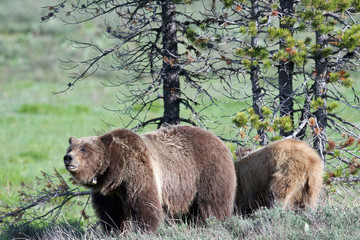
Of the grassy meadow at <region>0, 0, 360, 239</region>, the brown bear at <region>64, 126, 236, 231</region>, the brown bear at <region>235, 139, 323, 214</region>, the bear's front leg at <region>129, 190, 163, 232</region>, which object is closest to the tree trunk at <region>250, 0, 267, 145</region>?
the brown bear at <region>235, 139, 323, 214</region>

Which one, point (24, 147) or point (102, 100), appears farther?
point (102, 100)

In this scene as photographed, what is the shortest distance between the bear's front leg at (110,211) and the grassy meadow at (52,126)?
0.59 feet

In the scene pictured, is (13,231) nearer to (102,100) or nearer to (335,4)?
(335,4)

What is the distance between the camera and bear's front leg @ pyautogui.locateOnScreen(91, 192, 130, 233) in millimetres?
7574

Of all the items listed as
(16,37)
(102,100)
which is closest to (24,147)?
(102,100)

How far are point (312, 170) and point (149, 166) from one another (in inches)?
87.1

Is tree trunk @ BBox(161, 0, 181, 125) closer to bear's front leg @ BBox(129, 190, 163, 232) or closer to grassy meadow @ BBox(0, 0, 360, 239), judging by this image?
grassy meadow @ BBox(0, 0, 360, 239)

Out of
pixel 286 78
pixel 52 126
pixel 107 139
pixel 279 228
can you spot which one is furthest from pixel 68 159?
pixel 52 126

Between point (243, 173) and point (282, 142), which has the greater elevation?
point (282, 142)

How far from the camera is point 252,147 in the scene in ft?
28.6

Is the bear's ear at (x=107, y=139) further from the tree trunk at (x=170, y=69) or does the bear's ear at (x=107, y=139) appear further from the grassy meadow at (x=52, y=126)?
the tree trunk at (x=170, y=69)

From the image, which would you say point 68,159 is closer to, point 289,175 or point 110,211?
point 110,211

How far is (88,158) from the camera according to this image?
23.2 ft

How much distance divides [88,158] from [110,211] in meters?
0.93
